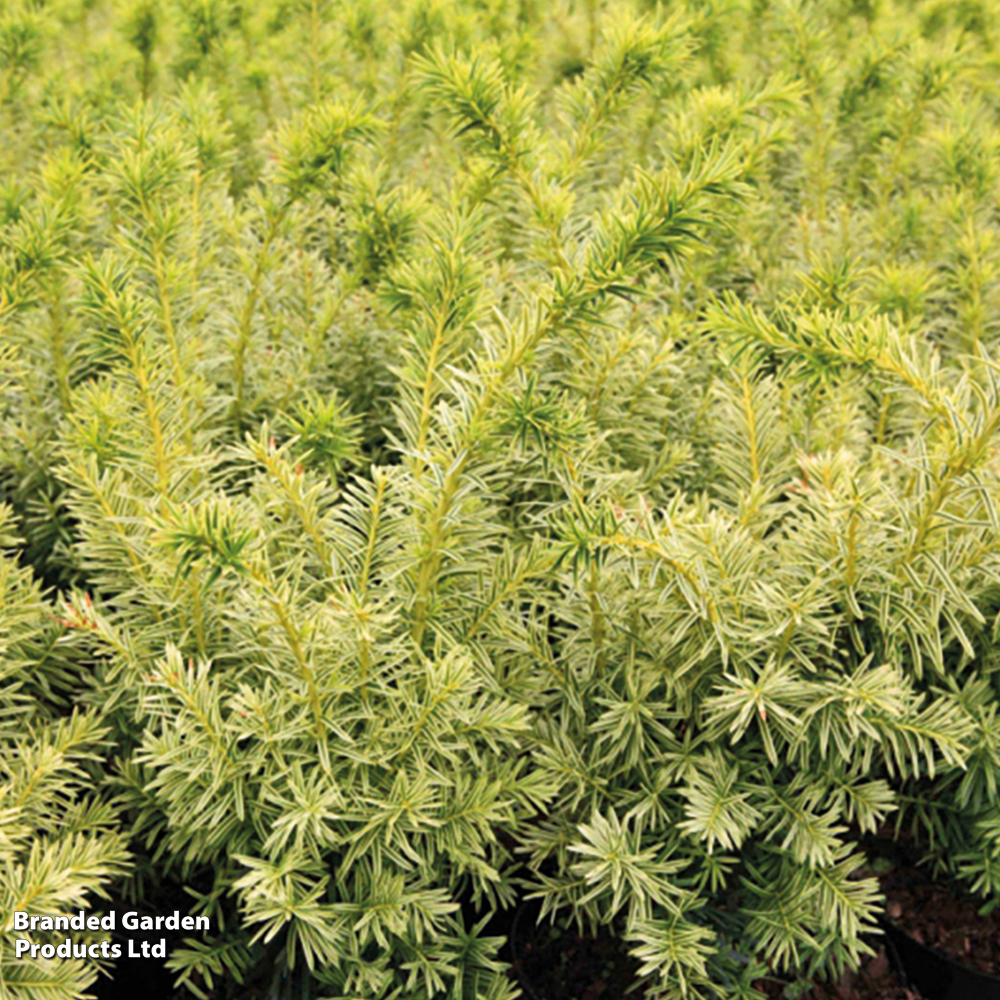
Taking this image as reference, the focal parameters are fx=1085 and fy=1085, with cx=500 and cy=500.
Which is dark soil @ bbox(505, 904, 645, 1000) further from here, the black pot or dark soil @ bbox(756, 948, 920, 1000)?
the black pot

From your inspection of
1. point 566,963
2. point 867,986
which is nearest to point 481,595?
point 566,963

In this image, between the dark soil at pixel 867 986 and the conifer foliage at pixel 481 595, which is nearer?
the conifer foliage at pixel 481 595

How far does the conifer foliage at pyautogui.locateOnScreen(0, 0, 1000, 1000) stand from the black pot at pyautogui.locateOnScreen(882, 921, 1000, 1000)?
132 millimetres

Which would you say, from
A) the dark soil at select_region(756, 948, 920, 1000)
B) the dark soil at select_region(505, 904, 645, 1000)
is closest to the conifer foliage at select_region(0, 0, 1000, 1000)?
the dark soil at select_region(505, 904, 645, 1000)

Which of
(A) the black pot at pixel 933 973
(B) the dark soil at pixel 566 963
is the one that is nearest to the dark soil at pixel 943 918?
(A) the black pot at pixel 933 973

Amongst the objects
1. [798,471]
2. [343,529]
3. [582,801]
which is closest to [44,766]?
[343,529]

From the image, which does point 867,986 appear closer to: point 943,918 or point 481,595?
point 943,918

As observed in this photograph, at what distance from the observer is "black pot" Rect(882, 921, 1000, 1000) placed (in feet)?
4.42

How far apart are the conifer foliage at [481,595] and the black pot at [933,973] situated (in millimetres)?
132

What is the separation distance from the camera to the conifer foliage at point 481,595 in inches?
39.1

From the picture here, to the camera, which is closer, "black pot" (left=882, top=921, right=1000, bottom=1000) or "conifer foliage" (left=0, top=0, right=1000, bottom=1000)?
"conifer foliage" (left=0, top=0, right=1000, bottom=1000)

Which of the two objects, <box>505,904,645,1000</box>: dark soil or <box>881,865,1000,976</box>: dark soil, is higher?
<box>505,904,645,1000</box>: dark soil

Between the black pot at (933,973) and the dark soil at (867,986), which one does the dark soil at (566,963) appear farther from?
the black pot at (933,973)

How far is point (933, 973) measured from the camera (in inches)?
54.6
